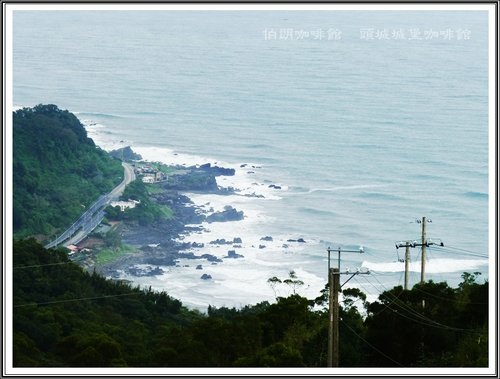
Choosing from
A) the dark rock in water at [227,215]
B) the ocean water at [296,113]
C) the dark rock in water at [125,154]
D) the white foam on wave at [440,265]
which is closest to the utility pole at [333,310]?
the white foam on wave at [440,265]

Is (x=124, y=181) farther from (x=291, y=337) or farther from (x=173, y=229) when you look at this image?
(x=291, y=337)

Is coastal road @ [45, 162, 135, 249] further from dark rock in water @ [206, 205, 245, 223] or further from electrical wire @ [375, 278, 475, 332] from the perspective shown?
electrical wire @ [375, 278, 475, 332]

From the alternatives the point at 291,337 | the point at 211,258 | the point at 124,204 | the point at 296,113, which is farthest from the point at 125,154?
the point at 291,337

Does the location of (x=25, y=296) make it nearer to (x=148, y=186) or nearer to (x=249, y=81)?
(x=148, y=186)

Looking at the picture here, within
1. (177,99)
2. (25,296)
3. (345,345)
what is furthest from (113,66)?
(345,345)

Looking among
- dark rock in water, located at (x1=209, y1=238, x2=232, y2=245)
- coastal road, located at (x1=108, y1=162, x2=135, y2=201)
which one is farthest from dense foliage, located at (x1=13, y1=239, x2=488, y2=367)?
coastal road, located at (x1=108, y1=162, x2=135, y2=201)
